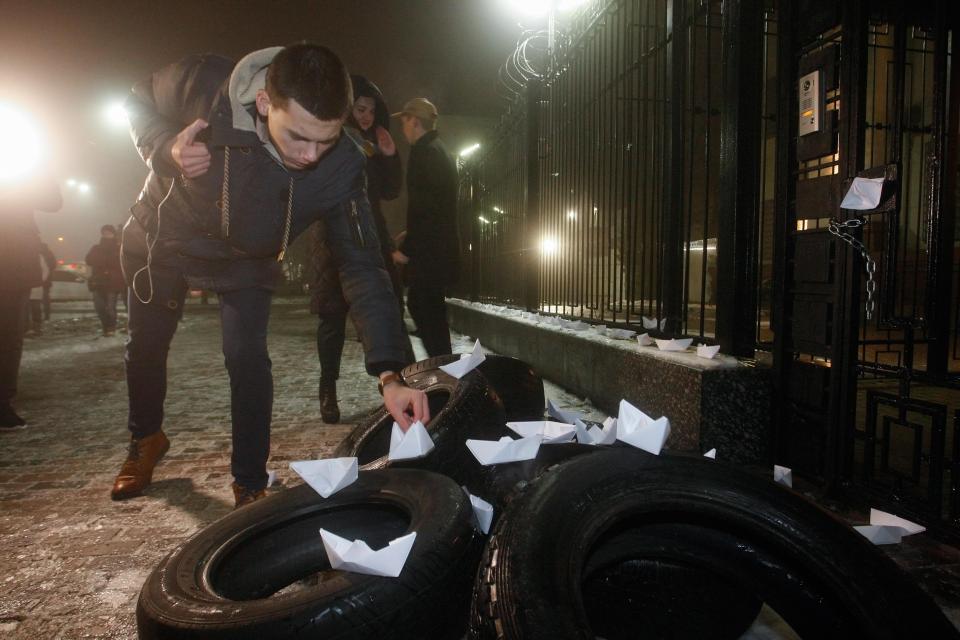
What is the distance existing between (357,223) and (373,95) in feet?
6.64

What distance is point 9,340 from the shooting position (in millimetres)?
4477

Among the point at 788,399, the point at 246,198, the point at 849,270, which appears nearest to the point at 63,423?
the point at 246,198

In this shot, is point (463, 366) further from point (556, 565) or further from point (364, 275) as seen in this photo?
point (556, 565)

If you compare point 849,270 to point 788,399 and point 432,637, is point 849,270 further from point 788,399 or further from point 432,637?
point 432,637

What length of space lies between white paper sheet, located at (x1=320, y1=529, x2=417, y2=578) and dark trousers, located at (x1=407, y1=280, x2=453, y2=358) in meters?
3.45

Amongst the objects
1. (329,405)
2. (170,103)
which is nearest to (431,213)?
(329,405)

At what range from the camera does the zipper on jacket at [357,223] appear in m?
2.68

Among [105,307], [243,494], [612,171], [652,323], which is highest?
[612,171]

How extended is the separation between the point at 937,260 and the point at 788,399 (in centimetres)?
102

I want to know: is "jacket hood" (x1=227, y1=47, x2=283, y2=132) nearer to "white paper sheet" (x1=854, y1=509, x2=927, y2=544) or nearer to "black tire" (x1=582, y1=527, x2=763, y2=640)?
"black tire" (x1=582, y1=527, x2=763, y2=640)

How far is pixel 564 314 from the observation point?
6152 millimetres

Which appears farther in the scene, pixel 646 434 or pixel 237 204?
pixel 237 204

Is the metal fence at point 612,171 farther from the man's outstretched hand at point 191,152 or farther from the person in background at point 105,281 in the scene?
the person in background at point 105,281

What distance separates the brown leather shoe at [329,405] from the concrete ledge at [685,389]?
6.49 feet
